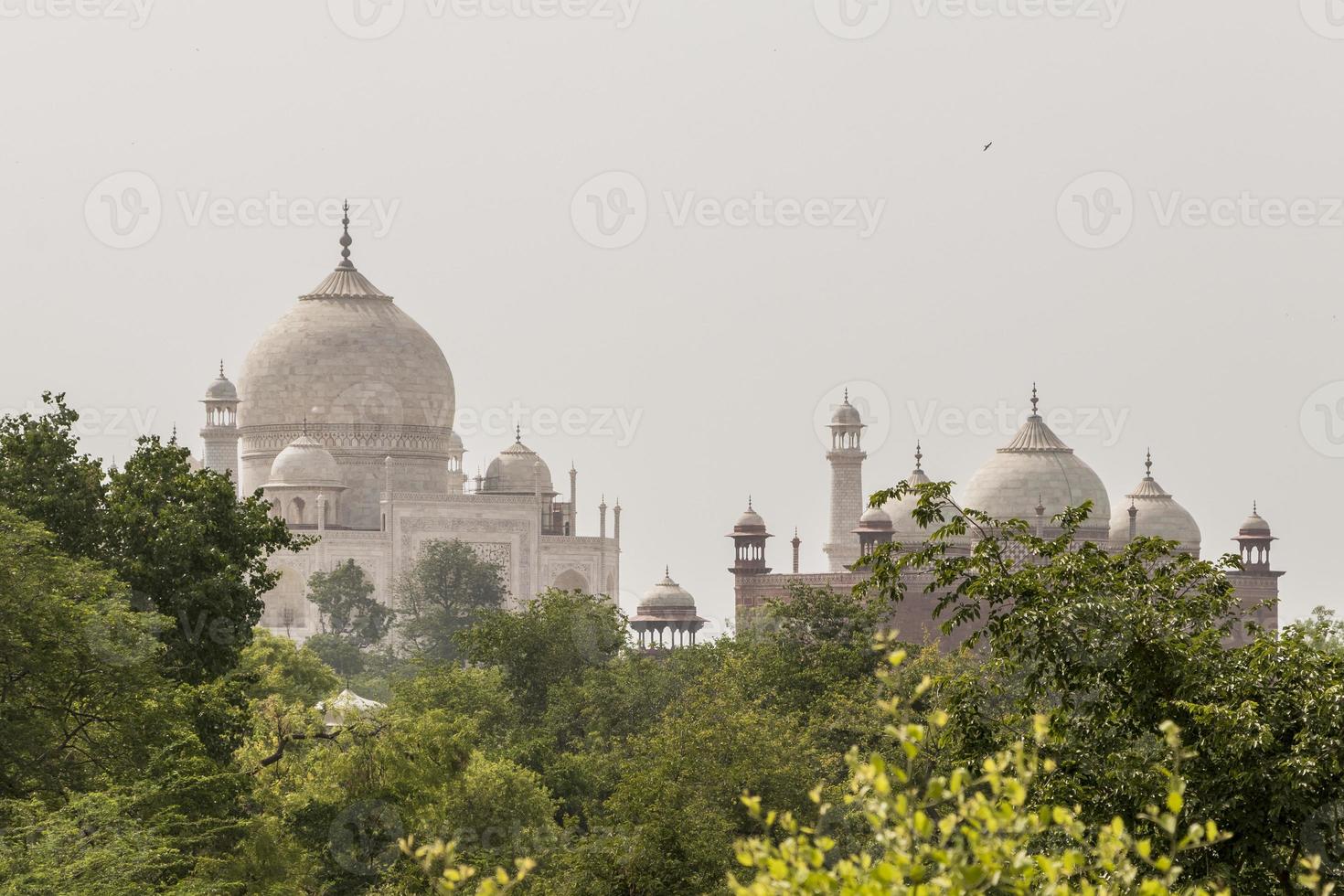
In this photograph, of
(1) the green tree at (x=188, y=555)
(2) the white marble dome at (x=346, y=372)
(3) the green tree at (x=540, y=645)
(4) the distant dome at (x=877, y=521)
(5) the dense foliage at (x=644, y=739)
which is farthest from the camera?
(2) the white marble dome at (x=346, y=372)

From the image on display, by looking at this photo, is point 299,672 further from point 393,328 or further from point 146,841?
point 393,328

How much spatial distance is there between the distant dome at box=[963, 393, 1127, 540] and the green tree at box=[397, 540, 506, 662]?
16.3m

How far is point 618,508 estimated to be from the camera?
85250mm

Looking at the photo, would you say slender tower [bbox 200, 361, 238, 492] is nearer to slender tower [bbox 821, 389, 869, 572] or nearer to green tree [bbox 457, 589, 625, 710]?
slender tower [bbox 821, 389, 869, 572]

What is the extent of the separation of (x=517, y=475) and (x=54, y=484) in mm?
56448

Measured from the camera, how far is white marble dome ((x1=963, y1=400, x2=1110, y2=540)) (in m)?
80.9

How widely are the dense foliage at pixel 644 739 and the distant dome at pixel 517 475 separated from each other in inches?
1445

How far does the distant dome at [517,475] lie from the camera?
8594 cm

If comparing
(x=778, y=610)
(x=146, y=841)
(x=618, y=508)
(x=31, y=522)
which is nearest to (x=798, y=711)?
(x=778, y=610)

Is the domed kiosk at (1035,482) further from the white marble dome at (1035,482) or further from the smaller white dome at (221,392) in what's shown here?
the smaller white dome at (221,392)

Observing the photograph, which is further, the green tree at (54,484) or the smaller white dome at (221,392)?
the smaller white dome at (221,392)

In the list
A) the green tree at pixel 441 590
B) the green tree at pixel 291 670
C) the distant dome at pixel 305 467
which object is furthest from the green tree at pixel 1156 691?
the distant dome at pixel 305 467

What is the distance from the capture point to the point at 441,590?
7994 cm

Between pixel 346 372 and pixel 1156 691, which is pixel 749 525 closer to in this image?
pixel 346 372
